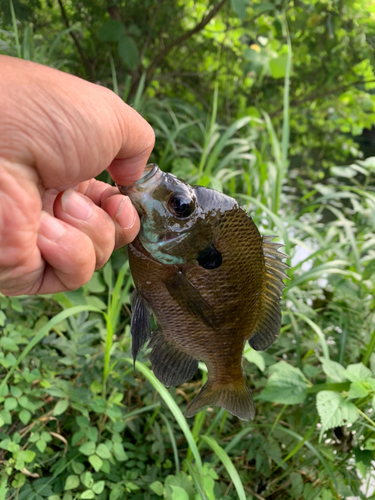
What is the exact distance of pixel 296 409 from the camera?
1.66 metres

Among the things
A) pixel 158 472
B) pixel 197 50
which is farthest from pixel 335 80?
pixel 158 472

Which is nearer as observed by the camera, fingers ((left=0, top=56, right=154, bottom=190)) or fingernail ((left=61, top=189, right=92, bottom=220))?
fingers ((left=0, top=56, right=154, bottom=190))

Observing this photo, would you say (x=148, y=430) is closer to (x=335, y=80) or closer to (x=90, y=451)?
(x=90, y=451)

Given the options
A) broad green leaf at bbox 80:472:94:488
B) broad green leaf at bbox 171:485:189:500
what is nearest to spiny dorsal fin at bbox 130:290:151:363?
broad green leaf at bbox 171:485:189:500

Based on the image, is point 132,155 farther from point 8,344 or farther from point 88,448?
point 88,448

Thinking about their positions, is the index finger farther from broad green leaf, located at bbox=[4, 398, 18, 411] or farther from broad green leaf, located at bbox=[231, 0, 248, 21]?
broad green leaf, located at bbox=[231, 0, 248, 21]

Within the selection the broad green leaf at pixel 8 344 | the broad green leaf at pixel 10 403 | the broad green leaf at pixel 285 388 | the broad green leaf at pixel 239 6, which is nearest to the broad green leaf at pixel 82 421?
the broad green leaf at pixel 10 403

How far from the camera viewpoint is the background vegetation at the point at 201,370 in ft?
4.10

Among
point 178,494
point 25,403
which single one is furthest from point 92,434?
point 178,494

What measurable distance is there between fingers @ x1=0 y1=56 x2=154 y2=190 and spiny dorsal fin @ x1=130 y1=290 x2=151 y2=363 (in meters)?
0.31

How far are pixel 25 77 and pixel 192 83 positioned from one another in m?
3.12

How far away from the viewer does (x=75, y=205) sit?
79 centimetres

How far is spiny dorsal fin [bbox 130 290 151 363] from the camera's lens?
31.9 inches

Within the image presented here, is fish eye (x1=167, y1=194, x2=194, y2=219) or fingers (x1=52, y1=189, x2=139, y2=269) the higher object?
fish eye (x1=167, y1=194, x2=194, y2=219)
